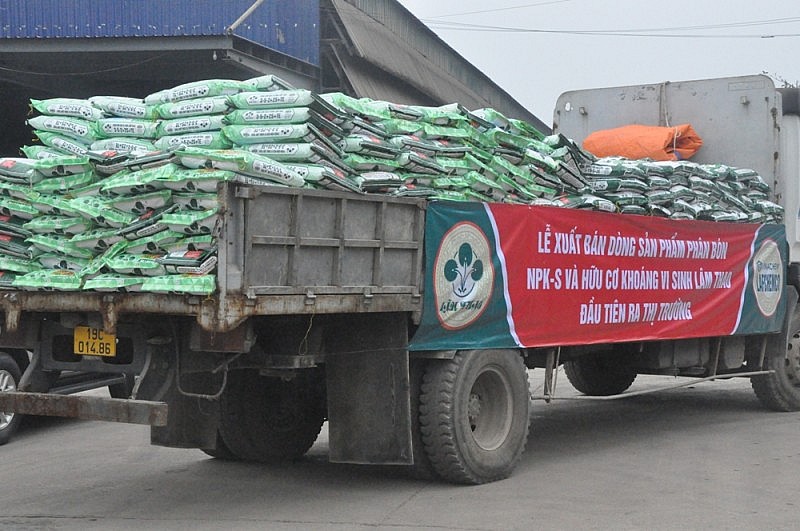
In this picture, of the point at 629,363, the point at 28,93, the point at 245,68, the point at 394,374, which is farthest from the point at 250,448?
the point at 28,93

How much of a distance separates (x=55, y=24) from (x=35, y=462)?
14622mm

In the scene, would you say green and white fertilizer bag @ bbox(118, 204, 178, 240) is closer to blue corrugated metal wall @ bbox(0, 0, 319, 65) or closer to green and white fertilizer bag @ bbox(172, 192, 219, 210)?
green and white fertilizer bag @ bbox(172, 192, 219, 210)

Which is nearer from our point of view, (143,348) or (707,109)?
(143,348)

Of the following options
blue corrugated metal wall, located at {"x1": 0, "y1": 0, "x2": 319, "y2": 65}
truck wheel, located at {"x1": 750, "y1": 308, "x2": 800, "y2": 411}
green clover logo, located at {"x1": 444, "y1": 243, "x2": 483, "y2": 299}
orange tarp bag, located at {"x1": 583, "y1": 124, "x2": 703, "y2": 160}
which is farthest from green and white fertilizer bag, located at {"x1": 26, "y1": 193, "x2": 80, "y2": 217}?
blue corrugated metal wall, located at {"x1": 0, "y1": 0, "x2": 319, "y2": 65}

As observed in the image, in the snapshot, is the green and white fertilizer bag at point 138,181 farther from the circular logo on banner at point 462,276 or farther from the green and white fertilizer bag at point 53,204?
the circular logo on banner at point 462,276

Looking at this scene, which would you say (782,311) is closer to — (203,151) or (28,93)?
(203,151)

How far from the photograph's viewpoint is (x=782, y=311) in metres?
11.9

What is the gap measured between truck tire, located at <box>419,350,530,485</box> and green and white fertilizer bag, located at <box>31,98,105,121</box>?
289cm

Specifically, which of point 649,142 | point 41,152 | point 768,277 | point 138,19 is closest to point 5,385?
point 41,152

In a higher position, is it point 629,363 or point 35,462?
point 629,363

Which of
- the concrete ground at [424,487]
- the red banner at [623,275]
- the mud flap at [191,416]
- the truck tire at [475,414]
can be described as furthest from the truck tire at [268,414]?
the red banner at [623,275]

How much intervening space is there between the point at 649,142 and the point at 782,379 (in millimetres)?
2828

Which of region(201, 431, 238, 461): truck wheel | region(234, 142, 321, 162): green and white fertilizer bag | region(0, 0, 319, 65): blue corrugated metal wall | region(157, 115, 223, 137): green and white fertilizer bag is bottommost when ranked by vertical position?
region(201, 431, 238, 461): truck wheel

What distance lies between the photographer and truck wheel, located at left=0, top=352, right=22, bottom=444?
10.1 meters
